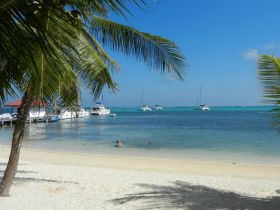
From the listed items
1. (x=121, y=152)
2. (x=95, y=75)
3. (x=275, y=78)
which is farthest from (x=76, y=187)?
(x=121, y=152)

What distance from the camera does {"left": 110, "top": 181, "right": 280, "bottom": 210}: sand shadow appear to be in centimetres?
696

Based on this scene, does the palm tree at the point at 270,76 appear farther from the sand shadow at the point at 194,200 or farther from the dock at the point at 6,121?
the dock at the point at 6,121

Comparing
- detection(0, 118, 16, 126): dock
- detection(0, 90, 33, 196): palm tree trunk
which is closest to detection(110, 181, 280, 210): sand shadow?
detection(0, 90, 33, 196): palm tree trunk

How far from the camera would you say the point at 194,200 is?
7.52m

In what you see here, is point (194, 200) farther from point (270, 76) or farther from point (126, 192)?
point (270, 76)

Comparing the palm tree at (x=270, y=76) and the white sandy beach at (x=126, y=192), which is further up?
the palm tree at (x=270, y=76)

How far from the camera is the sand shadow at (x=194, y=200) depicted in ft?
22.8

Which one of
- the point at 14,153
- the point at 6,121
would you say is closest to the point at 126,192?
the point at 14,153

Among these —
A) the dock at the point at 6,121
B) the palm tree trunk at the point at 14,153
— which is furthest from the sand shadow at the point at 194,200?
the dock at the point at 6,121

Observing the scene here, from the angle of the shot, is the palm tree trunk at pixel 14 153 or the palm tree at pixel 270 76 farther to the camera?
the palm tree trunk at pixel 14 153

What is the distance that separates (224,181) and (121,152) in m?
12.2

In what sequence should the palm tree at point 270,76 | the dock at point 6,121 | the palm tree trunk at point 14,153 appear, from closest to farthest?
the palm tree at point 270,76 → the palm tree trunk at point 14,153 → the dock at point 6,121

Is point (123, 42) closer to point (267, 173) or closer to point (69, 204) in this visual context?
point (69, 204)

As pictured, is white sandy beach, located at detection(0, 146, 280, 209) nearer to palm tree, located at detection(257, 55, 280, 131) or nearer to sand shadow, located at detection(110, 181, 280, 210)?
sand shadow, located at detection(110, 181, 280, 210)
